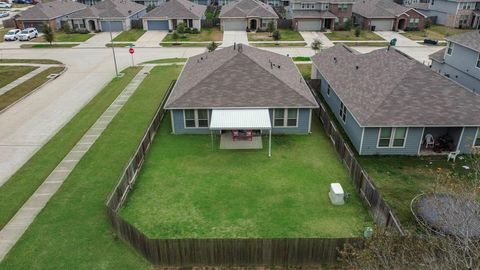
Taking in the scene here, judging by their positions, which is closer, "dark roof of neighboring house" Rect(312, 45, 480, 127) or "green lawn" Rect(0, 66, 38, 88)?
"dark roof of neighboring house" Rect(312, 45, 480, 127)

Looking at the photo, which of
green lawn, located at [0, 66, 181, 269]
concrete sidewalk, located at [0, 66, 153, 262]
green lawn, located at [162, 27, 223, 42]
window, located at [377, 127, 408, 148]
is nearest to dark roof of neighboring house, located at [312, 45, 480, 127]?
window, located at [377, 127, 408, 148]

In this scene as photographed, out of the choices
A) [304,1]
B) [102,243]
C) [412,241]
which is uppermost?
[304,1]

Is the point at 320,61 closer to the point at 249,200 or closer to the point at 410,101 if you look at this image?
the point at 410,101

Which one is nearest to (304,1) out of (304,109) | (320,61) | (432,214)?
(320,61)

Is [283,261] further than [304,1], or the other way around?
[304,1]

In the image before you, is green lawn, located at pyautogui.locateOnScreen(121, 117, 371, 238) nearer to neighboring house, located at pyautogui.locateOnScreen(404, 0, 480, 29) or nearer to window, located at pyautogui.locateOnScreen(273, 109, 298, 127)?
window, located at pyautogui.locateOnScreen(273, 109, 298, 127)

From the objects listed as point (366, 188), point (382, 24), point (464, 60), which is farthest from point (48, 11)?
point (366, 188)
